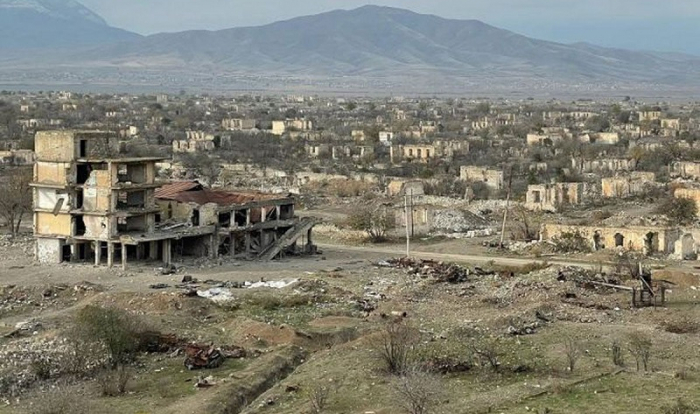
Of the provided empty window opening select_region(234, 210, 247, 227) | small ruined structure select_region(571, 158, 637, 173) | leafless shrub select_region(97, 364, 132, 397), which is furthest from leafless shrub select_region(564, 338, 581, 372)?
small ruined structure select_region(571, 158, 637, 173)

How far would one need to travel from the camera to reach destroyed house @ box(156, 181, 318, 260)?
4591cm

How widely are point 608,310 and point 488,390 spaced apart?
33.2ft

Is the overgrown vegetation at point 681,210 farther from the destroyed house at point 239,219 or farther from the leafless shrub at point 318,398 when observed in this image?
the leafless shrub at point 318,398

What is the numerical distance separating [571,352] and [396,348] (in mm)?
4101

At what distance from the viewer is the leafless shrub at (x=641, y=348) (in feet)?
88.3

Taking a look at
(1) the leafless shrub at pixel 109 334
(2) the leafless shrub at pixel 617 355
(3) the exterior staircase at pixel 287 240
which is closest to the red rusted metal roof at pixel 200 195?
(3) the exterior staircase at pixel 287 240

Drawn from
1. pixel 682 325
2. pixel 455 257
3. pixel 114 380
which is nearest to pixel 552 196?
pixel 455 257

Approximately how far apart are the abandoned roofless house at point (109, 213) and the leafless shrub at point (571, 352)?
1859cm

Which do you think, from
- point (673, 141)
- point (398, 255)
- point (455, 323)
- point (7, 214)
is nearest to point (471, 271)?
point (398, 255)

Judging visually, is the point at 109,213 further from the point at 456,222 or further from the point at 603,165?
the point at 603,165

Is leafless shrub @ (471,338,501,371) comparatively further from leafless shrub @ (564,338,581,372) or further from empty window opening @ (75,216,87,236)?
empty window opening @ (75,216,87,236)

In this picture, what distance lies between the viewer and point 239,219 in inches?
1897

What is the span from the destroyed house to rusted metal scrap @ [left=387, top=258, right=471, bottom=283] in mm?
5286

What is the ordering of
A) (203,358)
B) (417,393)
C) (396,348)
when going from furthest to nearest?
(203,358) < (396,348) < (417,393)
